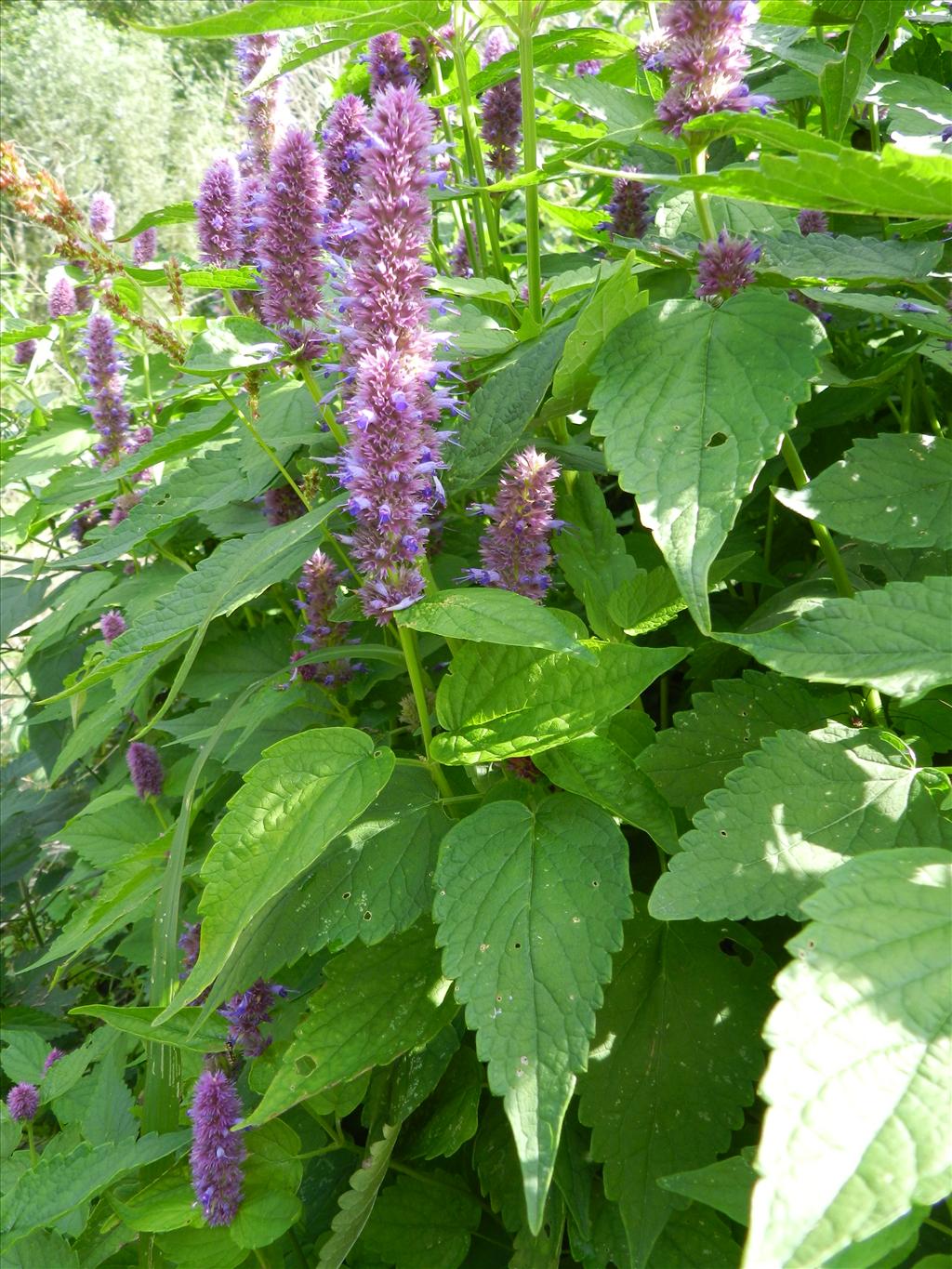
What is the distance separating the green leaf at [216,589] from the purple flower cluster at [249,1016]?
0.61 meters

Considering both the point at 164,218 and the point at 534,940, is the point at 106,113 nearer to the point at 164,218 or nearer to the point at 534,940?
the point at 164,218

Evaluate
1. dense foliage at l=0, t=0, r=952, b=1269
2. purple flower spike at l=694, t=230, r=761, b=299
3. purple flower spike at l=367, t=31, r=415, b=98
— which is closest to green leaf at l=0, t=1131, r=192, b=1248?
dense foliage at l=0, t=0, r=952, b=1269

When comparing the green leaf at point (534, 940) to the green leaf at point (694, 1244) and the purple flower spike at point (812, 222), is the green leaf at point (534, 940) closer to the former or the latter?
the green leaf at point (694, 1244)

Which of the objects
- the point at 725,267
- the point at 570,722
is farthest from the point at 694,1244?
the point at 725,267

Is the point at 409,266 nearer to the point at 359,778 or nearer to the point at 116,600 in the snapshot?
the point at 359,778

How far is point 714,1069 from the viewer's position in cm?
127

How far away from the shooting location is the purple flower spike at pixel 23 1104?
2.18 metres

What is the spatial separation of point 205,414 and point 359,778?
3.56 feet

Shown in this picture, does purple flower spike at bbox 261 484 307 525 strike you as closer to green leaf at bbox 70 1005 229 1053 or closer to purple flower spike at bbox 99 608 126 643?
purple flower spike at bbox 99 608 126 643

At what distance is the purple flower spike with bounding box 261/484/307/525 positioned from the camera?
2.03 m

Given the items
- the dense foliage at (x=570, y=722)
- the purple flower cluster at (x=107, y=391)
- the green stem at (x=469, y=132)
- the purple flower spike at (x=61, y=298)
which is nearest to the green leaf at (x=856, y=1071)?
the dense foliage at (x=570, y=722)

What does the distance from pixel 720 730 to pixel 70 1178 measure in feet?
4.26

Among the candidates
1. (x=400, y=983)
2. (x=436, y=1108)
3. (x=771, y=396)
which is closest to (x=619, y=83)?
(x=771, y=396)

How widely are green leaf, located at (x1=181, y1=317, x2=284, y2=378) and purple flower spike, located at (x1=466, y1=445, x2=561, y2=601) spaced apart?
0.47 meters
